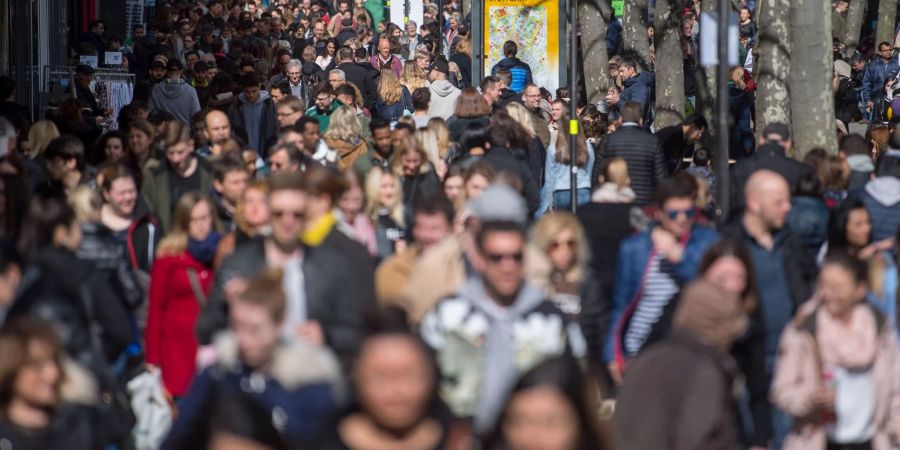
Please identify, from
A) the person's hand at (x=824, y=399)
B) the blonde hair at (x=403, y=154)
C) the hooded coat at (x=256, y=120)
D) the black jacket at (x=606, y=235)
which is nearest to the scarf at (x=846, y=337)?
the person's hand at (x=824, y=399)

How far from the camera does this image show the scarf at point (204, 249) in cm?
1042

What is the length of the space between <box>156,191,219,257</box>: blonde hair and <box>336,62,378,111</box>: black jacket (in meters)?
12.3

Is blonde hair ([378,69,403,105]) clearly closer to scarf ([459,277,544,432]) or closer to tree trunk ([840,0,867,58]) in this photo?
scarf ([459,277,544,432])

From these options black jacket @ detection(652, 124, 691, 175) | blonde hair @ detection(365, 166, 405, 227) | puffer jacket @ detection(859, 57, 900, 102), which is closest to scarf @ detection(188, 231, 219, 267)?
blonde hair @ detection(365, 166, 405, 227)

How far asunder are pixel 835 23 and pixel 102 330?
104 feet

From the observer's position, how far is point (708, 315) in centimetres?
Result: 774

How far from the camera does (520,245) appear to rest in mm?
7695

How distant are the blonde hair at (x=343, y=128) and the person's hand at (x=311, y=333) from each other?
7.77 m

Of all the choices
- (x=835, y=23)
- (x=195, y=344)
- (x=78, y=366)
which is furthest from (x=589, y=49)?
(x=78, y=366)

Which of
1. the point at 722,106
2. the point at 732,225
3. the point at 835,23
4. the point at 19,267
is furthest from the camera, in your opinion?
the point at 835,23

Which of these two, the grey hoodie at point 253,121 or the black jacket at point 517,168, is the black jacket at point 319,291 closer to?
the black jacket at point 517,168

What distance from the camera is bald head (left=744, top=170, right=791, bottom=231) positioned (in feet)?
32.8

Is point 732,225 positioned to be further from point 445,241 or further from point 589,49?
A: point 589,49

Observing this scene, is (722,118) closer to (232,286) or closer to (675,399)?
(232,286)
